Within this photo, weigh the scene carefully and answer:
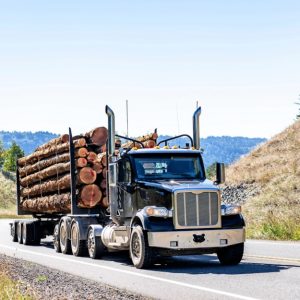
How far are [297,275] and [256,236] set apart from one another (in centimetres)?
1159

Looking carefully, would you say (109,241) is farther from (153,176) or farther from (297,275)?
(297,275)

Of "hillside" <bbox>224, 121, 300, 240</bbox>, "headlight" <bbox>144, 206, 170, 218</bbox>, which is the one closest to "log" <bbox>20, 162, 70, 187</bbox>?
"headlight" <bbox>144, 206, 170, 218</bbox>

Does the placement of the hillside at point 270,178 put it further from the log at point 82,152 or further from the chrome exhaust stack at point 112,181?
the chrome exhaust stack at point 112,181

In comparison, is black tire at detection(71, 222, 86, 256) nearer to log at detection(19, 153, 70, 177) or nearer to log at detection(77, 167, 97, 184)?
log at detection(77, 167, 97, 184)

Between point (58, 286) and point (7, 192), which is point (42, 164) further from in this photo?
point (7, 192)

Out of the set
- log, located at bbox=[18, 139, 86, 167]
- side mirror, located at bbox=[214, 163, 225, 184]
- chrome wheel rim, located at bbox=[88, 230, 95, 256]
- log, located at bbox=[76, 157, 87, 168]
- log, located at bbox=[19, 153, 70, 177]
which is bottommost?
chrome wheel rim, located at bbox=[88, 230, 95, 256]

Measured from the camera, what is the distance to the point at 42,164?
23.7 m

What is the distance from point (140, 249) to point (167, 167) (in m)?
2.07

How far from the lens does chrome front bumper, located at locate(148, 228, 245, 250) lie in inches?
534

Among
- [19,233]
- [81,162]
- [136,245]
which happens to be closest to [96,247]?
[136,245]

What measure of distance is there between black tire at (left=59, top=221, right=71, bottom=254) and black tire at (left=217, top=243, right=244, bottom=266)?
5830mm

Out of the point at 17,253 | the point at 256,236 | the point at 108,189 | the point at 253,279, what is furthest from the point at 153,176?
the point at 256,236

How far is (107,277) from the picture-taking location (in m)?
12.8

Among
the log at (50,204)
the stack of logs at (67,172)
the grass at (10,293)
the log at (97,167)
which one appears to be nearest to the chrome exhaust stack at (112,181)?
the stack of logs at (67,172)
